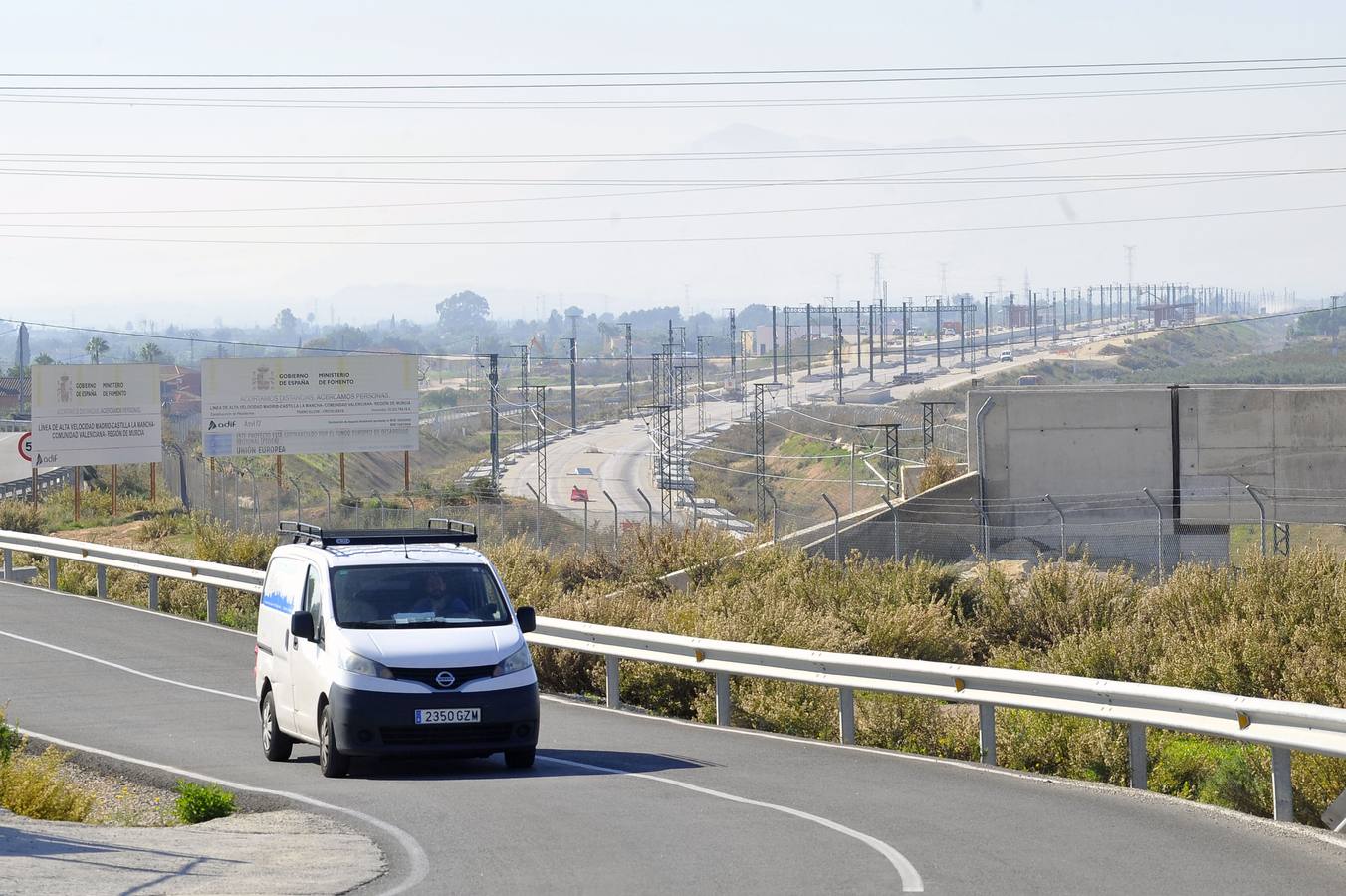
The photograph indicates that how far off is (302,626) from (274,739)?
4.57 feet

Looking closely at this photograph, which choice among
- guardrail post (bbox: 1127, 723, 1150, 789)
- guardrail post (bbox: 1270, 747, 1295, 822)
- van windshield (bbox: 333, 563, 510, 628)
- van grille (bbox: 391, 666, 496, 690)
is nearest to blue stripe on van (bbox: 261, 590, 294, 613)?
van windshield (bbox: 333, 563, 510, 628)

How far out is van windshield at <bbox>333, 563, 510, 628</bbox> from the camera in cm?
1270

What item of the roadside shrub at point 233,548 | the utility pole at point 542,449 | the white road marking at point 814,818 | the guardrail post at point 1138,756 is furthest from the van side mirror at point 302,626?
the utility pole at point 542,449

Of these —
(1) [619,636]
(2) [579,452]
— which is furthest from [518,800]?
(2) [579,452]

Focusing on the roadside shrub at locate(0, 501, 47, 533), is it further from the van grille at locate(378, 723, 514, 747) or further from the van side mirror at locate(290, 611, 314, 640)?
the van grille at locate(378, 723, 514, 747)

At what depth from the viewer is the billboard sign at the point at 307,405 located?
144 feet

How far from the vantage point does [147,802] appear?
11.9m

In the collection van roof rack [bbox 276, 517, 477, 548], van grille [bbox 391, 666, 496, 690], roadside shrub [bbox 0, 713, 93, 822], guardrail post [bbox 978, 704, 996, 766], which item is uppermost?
van roof rack [bbox 276, 517, 477, 548]

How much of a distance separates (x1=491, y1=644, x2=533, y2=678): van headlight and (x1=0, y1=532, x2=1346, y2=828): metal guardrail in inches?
125

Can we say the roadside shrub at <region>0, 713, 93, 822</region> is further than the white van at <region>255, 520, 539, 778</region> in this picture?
No

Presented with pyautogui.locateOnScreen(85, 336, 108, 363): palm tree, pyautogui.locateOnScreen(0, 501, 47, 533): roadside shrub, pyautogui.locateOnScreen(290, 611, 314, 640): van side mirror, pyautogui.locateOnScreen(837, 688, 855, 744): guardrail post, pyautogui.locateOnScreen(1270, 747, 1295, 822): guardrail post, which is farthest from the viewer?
pyautogui.locateOnScreen(85, 336, 108, 363): palm tree

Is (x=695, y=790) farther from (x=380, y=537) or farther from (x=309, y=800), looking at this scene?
(x=380, y=537)

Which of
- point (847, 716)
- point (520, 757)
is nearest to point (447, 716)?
point (520, 757)

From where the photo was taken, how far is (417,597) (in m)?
12.9
